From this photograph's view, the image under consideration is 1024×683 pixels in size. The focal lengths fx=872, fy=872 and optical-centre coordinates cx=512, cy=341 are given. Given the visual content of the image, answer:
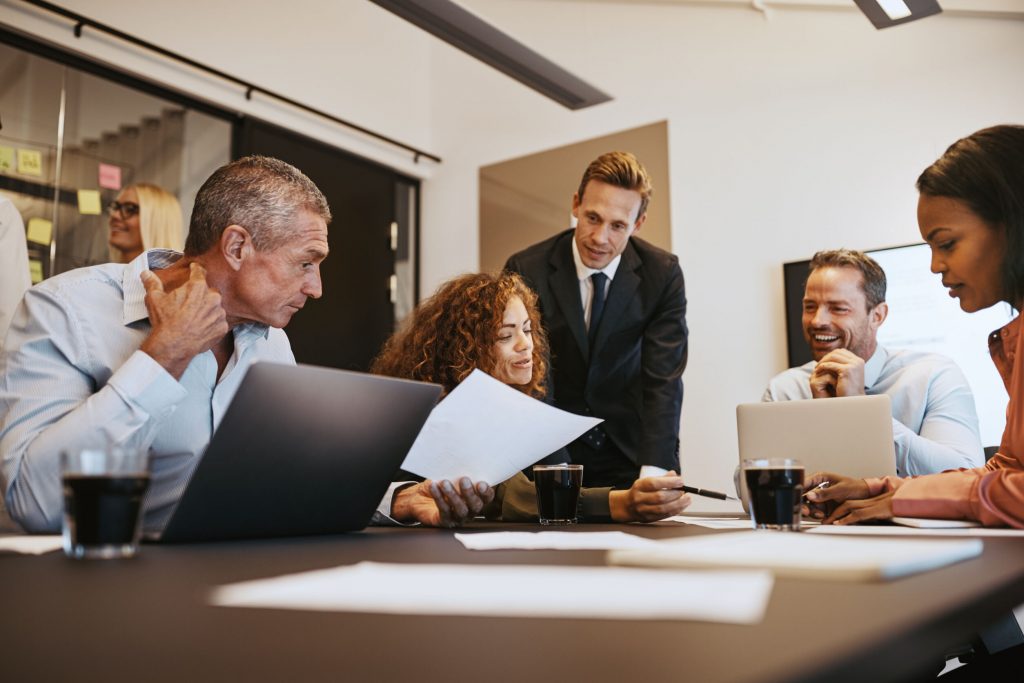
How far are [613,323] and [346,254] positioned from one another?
93.5 inches

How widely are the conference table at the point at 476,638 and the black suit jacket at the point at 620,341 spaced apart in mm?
2123

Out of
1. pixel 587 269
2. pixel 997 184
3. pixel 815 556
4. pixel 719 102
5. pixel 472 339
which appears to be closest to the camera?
pixel 815 556

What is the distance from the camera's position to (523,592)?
560 mm

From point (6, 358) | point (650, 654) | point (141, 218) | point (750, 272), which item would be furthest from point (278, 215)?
point (750, 272)

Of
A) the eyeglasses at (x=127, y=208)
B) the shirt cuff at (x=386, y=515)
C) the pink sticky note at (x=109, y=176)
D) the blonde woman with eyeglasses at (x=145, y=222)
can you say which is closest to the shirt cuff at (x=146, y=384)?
the shirt cuff at (x=386, y=515)

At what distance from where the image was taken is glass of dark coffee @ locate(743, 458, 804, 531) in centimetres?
111

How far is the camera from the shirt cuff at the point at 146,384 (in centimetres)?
119

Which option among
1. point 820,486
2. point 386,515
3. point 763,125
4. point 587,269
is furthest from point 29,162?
point 820,486

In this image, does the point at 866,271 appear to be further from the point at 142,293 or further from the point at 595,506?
the point at 142,293

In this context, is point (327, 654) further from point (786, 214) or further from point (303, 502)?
point (786, 214)

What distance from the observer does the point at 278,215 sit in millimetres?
1599

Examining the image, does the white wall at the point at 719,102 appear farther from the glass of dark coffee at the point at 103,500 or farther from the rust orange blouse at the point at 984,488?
the glass of dark coffee at the point at 103,500

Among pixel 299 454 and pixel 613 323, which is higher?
pixel 613 323

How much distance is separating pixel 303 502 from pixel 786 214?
131 inches
